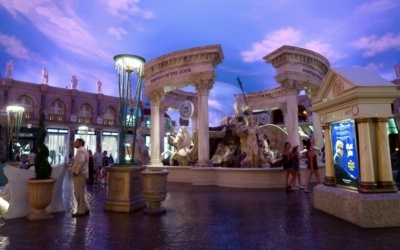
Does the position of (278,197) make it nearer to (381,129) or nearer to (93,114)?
(381,129)

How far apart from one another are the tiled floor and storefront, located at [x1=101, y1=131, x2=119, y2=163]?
3032 cm

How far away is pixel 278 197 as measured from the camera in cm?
763

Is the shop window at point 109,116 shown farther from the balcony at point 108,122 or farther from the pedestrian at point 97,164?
the pedestrian at point 97,164

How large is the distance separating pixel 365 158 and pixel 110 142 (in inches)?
1371

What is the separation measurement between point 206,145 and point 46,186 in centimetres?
698

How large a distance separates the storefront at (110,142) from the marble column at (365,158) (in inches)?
1320

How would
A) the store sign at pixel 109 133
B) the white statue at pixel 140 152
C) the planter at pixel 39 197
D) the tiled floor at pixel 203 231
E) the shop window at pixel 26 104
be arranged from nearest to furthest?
the tiled floor at pixel 203 231, the planter at pixel 39 197, the white statue at pixel 140 152, the shop window at pixel 26 104, the store sign at pixel 109 133

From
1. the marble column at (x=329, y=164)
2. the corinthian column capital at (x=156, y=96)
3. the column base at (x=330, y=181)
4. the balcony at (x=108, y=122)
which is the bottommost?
the column base at (x=330, y=181)

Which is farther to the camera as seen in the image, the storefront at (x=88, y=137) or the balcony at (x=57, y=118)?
the storefront at (x=88, y=137)

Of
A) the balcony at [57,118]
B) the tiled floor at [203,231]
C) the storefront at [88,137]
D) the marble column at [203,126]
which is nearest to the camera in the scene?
the tiled floor at [203,231]

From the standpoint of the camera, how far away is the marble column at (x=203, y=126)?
11.4 m

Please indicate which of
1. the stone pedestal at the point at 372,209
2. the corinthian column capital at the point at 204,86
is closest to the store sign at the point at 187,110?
the corinthian column capital at the point at 204,86

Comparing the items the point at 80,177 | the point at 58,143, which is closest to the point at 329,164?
the point at 80,177

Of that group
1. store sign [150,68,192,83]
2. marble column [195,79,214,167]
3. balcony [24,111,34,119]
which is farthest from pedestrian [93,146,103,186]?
balcony [24,111,34,119]
